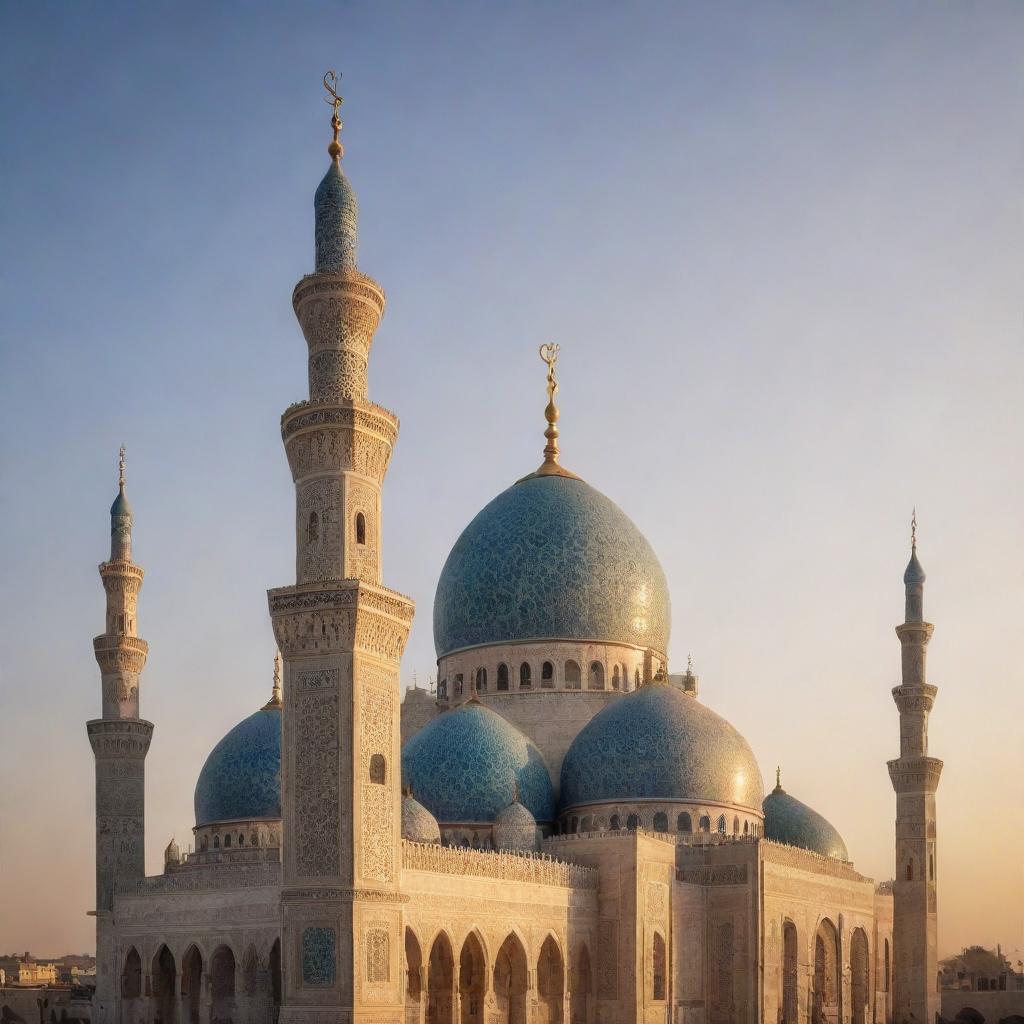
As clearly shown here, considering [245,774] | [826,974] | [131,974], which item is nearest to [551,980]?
[131,974]

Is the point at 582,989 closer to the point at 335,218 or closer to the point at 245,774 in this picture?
the point at 245,774

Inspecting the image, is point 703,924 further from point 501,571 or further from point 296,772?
point 296,772

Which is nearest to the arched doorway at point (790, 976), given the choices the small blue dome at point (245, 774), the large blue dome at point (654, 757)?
the large blue dome at point (654, 757)

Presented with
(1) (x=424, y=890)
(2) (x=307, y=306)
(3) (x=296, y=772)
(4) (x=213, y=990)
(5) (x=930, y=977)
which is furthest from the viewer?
(5) (x=930, y=977)

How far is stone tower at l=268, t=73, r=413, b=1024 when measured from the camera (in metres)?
17.7

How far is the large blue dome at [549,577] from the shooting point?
3106 cm

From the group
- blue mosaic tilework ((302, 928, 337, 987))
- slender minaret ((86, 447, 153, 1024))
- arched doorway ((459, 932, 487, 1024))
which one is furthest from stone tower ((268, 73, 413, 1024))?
slender minaret ((86, 447, 153, 1024))

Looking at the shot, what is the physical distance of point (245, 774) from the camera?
2867cm

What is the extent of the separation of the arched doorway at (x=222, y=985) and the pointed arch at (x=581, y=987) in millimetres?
Answer: 5271

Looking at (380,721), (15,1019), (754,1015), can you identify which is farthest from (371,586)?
(15,1019)

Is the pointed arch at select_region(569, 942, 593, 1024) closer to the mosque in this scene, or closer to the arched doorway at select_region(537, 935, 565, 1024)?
the mosque

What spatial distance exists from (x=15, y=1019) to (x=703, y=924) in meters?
14.7

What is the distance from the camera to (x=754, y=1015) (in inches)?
1055

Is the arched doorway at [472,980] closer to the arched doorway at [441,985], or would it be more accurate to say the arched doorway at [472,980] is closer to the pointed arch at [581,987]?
the arched doorway at [441,985]
